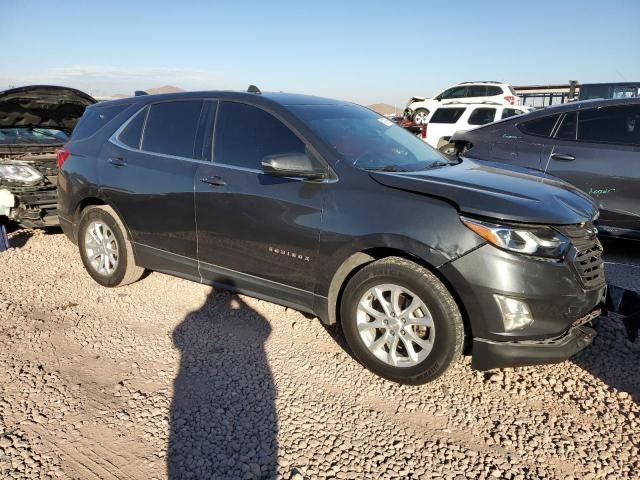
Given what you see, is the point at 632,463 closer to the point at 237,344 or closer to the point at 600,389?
the point at 600,389

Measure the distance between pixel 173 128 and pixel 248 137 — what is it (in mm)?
812

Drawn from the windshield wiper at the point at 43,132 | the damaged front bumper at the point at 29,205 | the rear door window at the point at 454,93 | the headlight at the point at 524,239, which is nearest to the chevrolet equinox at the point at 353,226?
the headlight at the point at 524,239

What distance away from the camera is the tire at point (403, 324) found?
2.73 metres

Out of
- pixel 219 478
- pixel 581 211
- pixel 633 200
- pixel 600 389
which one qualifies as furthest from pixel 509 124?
pixel 219 478

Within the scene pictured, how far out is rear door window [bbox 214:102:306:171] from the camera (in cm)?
340

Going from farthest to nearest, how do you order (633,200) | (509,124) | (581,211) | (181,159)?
(509,124) → (633,200) → (181,159) → (581,211)

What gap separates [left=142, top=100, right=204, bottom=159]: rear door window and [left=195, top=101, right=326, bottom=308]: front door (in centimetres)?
26

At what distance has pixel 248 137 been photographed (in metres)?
3.58

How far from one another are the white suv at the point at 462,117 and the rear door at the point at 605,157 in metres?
8.19

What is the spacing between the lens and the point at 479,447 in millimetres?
2471

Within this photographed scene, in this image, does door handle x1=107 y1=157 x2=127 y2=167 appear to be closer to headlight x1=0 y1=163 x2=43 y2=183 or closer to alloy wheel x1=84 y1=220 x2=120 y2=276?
alloy wheel x1=84 y1=220 x2=120 y2=276

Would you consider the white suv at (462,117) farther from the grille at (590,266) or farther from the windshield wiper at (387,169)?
the grille at (590,266)

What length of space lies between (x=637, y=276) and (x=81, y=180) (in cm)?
525

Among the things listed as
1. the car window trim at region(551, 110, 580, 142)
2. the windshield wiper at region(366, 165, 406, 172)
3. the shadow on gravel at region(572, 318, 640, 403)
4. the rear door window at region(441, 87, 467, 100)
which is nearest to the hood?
the windshield wiper at region(366, 165, 406, 172)
